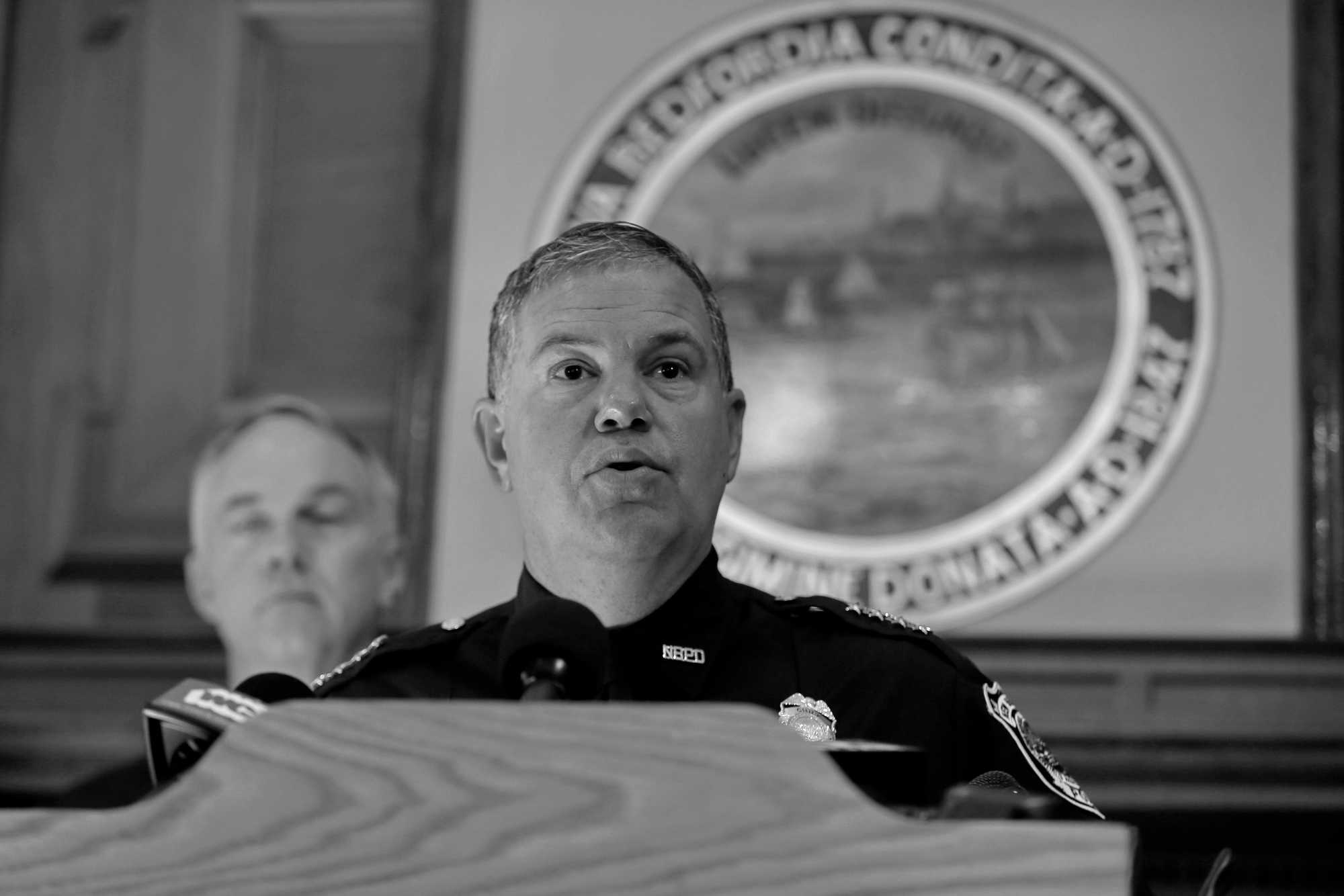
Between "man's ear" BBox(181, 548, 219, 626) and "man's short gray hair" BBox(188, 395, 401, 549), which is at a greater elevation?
"man's short gray hair" BBox(188, 395, 401, 549)

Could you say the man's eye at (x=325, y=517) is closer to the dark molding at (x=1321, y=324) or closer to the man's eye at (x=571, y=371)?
the man's eye at (x=571, y=371)

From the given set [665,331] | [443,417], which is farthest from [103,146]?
[665,331]

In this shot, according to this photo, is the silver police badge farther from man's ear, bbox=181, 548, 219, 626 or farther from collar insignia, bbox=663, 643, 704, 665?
man's ear, bbox=181, 548, 219, 626

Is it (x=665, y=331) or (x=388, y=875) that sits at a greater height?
(x=665, y=331)

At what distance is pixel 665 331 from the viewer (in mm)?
1863

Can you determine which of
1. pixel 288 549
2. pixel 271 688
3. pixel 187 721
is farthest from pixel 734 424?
pixel 288 549

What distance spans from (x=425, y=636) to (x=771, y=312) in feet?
6.42

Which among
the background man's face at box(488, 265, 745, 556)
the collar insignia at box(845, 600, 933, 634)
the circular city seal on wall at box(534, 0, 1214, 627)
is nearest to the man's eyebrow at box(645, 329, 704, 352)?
the background man's face at box(488, 265, 745, 556)

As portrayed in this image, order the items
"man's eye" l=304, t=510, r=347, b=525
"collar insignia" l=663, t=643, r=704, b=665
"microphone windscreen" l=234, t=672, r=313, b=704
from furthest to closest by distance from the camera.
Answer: "man's eye" l=304, t=510, r=347, b=525 < "collar insignia" l=663, t=643, r=704, b=665 < "microphone windscreen" l=234, t=672, r=313, b=704

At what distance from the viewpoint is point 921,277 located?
12.6 ft

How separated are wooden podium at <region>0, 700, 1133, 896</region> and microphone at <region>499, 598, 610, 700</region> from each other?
0.19 m

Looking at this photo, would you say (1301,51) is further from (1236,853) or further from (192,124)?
(192,124)

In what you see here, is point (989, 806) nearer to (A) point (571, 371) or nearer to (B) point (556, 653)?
(B) point (556, 653)

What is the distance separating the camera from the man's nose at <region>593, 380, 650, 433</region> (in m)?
1.80
